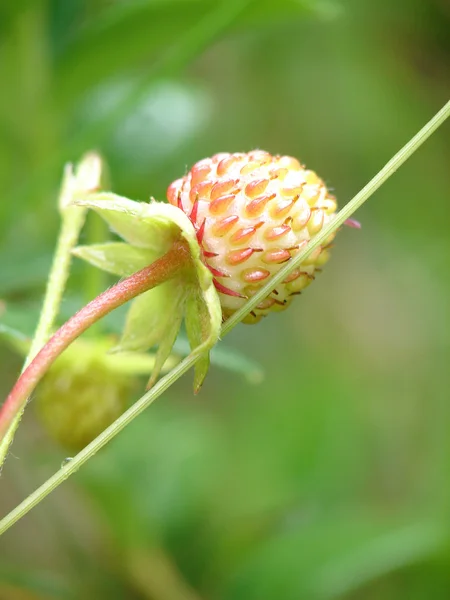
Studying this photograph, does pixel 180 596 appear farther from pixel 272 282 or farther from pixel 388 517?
pixel 272 282

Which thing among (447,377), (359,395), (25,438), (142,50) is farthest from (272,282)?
(447,377)

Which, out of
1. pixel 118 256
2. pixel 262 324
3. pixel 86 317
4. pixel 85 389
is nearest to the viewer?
pixel 86 317

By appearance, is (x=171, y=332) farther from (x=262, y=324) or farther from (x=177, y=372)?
(x=262, y=324)

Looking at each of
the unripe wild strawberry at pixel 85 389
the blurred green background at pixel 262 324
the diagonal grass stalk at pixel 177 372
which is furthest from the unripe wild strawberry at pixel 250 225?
the unripe wild strawberry at pixel 85 389

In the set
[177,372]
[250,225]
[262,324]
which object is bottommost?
[262,324]

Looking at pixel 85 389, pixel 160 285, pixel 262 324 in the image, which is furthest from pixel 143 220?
pixel 262 324
